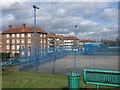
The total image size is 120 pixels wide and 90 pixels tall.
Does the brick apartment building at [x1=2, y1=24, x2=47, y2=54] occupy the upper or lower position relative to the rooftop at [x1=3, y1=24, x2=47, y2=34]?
lower

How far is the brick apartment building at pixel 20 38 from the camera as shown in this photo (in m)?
86.4

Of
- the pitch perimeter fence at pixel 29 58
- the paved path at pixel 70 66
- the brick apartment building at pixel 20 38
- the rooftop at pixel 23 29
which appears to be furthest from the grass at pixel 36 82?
the rooftop at pixel 23 29

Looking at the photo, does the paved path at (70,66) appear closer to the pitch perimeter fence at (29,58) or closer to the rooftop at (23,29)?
the pitch perimeter fence at (29,58)

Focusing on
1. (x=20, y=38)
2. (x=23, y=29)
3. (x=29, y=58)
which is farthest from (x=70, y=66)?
(x=23, y=29)

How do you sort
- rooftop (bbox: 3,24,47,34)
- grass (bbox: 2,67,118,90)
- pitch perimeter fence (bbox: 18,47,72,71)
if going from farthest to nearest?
rooftop (bbox: 3,24,47,34)
pitch perimeter fence (bbox: 18,47,72,71)
grass (bbox: 2,67,118,90)

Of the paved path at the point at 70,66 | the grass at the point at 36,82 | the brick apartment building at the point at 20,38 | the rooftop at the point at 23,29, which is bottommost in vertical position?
the paved path at the point at 70,66

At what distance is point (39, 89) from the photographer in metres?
9.15

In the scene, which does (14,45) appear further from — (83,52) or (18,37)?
(83,52)

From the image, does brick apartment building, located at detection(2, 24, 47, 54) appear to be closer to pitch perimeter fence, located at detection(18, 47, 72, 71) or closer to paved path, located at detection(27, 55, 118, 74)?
pitch perimeter fence, located at detection(18, 47, 72, 71)

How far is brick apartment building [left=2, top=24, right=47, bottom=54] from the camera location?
8644 cm

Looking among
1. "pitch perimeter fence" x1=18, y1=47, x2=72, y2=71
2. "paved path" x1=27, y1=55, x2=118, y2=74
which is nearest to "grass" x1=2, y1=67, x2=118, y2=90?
"paved path" x1=27, y1=55, x2=118, y2=74

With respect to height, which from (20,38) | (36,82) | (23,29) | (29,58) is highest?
(23,29)

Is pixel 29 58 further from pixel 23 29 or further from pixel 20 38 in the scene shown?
pixel 23 29

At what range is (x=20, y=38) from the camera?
88625mm
